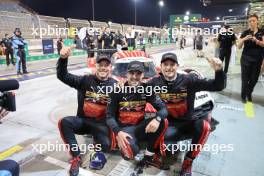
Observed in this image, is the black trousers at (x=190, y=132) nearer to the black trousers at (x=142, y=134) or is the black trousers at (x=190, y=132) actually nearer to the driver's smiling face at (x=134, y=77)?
the black trousers at (x=142, y=134)

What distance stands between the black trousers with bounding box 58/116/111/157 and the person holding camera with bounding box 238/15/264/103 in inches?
135

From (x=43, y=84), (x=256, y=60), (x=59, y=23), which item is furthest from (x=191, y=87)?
(x=59, y=23)

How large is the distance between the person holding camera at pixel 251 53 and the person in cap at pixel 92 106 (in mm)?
3169

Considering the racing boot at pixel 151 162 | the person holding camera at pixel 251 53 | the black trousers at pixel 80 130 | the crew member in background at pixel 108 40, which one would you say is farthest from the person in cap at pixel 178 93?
the crew member in background at pixel 108 40

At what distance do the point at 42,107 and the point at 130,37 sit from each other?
7.38 metres

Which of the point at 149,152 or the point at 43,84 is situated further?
the point at 43,84

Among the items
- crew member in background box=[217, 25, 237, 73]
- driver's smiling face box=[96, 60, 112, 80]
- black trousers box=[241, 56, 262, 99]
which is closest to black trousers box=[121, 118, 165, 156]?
driver's smiling face box=[96, 60, 112, 80]

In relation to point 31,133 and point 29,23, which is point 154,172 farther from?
point 29,23

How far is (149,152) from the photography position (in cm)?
280

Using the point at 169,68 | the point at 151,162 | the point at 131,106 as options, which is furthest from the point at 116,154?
the point at 169,68

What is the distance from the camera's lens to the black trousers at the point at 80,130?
2.70m

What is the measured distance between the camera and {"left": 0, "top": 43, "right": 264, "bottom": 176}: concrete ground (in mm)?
2777

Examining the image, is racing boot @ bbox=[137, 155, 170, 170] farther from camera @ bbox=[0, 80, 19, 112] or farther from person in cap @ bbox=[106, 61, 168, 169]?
camera @ bbox=[0, 80, 19, 112]

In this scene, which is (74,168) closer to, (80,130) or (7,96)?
(80,130)
